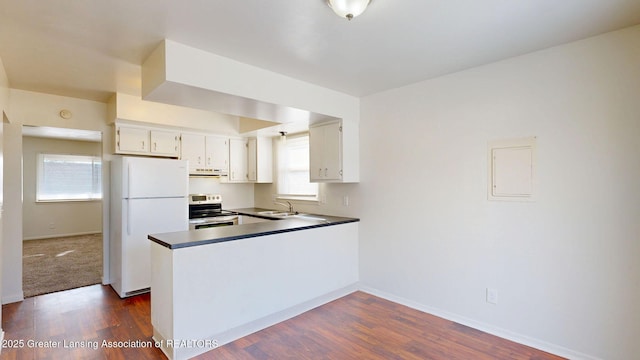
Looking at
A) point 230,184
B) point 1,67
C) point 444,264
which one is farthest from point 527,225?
point 1,67

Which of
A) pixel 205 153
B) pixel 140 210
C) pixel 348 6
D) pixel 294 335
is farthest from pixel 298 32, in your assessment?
pixel 205 153

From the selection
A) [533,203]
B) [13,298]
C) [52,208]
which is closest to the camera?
[533,203]

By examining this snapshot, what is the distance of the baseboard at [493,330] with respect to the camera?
2352 mm

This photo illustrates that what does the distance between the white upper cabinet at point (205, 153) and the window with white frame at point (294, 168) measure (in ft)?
2.81

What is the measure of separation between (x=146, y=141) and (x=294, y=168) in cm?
207

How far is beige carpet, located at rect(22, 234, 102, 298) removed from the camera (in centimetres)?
406

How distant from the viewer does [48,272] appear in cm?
459

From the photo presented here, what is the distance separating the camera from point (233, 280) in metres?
2.65

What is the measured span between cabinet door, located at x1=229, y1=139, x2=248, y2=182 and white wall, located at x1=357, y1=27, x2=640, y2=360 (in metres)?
2.52

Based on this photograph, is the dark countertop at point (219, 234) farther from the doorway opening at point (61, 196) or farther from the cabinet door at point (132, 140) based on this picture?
the doorway opening at point (61, 196)

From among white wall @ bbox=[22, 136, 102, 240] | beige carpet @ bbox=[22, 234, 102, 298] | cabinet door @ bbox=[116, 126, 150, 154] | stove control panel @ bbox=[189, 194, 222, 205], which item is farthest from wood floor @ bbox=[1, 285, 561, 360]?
white wall @ bbox=[22, 136, 102, 240]

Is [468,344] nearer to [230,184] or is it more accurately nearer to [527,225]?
[527,225]

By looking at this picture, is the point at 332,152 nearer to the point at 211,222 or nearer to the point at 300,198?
the point at 300,198

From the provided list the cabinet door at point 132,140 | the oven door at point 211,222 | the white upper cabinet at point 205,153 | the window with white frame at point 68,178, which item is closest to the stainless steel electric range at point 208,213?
the oven door at point 211,222
